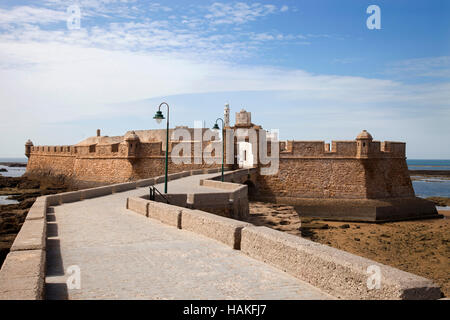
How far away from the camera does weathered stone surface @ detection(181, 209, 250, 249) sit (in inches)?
243

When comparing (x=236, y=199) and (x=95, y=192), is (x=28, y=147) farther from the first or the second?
(x=236, y=199)

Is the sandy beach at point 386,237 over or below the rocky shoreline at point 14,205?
below

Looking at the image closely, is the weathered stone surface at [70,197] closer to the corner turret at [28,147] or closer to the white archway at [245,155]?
the white archway at [245,155]

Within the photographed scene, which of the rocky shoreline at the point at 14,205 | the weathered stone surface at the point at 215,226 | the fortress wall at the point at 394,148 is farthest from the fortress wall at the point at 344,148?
the weathered stone surface at the point at 215,226

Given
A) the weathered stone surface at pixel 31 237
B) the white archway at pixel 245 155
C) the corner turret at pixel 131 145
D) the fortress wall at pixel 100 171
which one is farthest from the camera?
the fortress wall at pixel 100 171

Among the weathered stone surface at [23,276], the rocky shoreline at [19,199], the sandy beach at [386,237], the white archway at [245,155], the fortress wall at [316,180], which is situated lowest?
the sandy beach at [386,237]

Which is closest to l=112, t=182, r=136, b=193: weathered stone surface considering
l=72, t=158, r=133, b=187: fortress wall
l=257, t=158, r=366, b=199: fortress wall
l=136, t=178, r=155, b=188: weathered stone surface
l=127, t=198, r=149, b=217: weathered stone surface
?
l=136, t=178, r=155, b=188: weathered stone surface

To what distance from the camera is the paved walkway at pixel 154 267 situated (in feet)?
14.1

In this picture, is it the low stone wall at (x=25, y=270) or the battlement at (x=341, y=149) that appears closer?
the low stone wall at (x=25, y=270)

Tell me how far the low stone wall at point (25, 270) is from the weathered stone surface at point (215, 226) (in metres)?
2.77

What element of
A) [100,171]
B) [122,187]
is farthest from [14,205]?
[122,187]

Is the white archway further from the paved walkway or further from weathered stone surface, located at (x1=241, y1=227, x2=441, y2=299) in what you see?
weathered stone surface, located at (x1=241, y1=227, x2=441, y2=299)

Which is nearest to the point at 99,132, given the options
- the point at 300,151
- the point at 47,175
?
the point at 47,175

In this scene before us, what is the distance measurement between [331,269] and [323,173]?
74.5 feet
